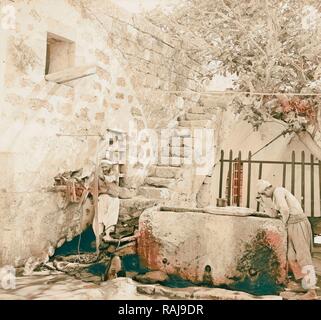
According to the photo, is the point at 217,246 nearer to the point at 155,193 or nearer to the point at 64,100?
the point at 155,193

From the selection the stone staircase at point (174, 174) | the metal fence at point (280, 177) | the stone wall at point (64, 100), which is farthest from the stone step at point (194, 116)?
the metal fence at point (280, 177)

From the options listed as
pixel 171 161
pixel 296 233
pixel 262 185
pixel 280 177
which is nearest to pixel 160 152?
pixel 171 161

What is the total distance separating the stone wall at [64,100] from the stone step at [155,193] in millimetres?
184

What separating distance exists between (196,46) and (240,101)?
27.0 inches

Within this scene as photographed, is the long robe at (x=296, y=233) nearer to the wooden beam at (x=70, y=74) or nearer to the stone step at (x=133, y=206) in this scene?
the stone step at (x=133, y=206)

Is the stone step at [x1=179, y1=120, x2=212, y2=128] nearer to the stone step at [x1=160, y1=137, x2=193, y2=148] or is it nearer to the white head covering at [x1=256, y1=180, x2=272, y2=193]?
the stone step at [x1=160, y1=137, x2=193, y2=148]

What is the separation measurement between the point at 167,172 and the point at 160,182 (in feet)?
0.38

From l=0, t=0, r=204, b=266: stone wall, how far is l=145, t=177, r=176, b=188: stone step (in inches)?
6.6

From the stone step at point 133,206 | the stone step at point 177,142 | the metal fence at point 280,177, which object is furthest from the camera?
the stone step at point 177,142

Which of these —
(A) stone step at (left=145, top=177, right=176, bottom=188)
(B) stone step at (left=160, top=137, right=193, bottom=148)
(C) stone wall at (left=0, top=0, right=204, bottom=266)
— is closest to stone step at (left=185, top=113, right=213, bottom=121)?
(C) stone wall at (left=0, top=0, right=204, bottom=266)

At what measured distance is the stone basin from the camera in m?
3.04

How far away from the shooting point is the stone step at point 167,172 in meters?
3.44

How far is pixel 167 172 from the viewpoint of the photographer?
3488 mm

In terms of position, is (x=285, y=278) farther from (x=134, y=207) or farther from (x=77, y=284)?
(x=77, y=284)
